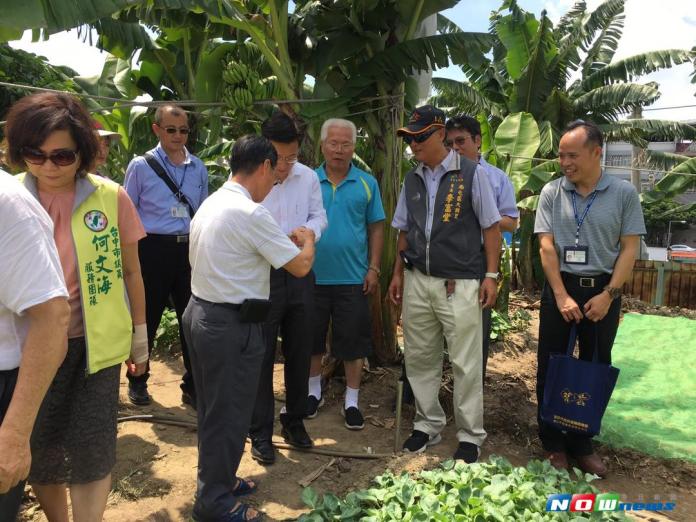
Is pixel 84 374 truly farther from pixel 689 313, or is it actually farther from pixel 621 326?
pixel 689 313

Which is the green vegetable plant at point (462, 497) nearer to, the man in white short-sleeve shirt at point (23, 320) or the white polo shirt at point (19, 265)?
the man in white short-sleeve shirt at point (23, 320)

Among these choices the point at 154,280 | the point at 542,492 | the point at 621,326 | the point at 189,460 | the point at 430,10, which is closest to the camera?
the point at 542,492

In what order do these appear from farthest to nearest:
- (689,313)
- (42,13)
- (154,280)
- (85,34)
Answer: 1. (689,313)
2. (85,34)
3. (154,280)
4. (42,13)

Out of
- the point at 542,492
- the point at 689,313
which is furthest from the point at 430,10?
the point at 689,313

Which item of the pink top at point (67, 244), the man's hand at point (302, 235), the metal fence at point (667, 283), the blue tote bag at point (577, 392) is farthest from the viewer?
the metal fence at point (667, 283)

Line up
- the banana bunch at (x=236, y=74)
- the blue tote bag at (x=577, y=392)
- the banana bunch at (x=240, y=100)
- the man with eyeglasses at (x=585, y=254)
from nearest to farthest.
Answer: the blue tote bag at (x=577, y=392) → the man with eyeglasses at (x=585, y=254) → the banana bunch at (x=240, y=100) → the banana bunch at (x=236, y=74)

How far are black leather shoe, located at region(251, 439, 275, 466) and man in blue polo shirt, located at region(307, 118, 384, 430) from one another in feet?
2.31

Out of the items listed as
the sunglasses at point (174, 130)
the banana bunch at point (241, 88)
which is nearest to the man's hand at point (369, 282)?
the sunglasses at point (174, 130)

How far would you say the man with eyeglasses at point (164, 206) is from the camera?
3803mm

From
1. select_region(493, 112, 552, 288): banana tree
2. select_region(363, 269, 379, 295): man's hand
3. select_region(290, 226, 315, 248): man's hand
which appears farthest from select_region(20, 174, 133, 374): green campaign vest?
select_region(493, 112, 552, 288): banana tree

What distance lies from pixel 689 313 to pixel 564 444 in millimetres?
6868

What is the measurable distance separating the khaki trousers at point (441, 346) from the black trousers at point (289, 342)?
64 centimetres

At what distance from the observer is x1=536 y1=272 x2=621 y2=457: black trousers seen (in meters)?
3.28

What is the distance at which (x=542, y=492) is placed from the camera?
248 centimetres
